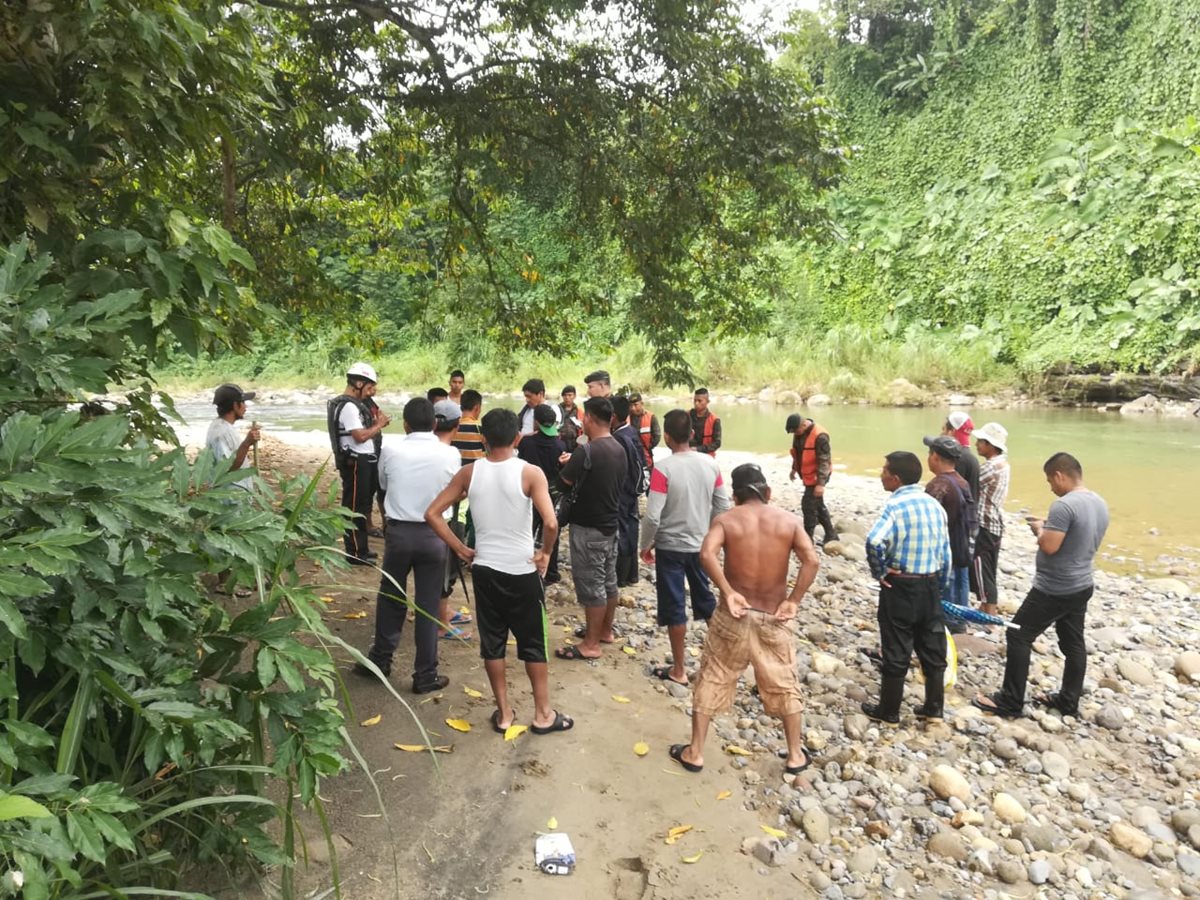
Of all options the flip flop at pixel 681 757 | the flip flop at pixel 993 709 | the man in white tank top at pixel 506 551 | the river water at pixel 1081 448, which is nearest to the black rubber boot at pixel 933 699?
the flip flop at pixel 993 709

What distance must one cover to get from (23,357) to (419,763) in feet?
8.53

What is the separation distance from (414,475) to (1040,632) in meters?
4.02

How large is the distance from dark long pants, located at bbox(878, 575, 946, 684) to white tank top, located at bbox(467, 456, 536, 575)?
218 cm

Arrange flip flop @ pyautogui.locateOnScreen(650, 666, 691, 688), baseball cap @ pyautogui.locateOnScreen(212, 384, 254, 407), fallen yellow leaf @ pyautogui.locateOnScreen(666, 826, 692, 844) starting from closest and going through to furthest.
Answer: fallen yellow leaf @ pyautogui.locateOnScreen(666, 826, 692, 844) < flip flop @ pyautogui.locateOnScreen(650, 666, 691, 688) < baseball cap @ pyautogui.locateOnScreen(212, 384, 254, 407)

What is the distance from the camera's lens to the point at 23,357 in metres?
1.83

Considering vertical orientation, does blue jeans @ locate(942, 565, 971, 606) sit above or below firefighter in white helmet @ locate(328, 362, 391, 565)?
below

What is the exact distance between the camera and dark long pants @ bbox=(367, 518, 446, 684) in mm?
4230

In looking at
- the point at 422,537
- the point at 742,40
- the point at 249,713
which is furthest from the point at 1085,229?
the point at 249,713

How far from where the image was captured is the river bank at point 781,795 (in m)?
3.12

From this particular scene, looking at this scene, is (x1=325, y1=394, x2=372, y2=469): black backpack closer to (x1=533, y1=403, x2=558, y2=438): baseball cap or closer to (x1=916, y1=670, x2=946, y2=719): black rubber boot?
(x1=533, y1=403, x2=558, y2=438): baseball cap

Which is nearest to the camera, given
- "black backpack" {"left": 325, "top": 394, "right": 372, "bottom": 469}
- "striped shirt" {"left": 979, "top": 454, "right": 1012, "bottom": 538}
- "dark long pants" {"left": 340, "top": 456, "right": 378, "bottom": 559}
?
"striped shirt" {"left": 979, "top": 454, "right": 1012, "bottom": 538}

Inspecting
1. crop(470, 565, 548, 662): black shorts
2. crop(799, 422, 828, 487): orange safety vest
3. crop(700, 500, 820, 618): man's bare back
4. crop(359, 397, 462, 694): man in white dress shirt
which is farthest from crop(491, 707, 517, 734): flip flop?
crop(799, 422, 828, 487): orange safety vest

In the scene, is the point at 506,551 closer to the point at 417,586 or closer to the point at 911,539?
the point at 417,586

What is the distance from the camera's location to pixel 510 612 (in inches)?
151
